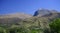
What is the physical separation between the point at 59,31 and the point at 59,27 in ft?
5.98

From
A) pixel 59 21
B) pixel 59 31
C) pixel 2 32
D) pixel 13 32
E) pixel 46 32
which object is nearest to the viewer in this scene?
pixel 59 31

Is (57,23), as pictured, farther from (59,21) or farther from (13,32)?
(13,32)

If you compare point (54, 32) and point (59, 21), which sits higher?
point (59, 21)

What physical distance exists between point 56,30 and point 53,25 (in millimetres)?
1745

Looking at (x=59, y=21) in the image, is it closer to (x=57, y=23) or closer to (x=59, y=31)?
(x=57, y=23)

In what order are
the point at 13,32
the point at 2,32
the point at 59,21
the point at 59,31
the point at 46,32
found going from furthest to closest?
1. the point at 13,32
2. the point at 2,32
3. the point at 46,32
4. the point at 59,21
5. the point at 59,31

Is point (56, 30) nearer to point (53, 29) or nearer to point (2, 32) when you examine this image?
point (53, 29)

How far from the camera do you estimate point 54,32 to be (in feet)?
172

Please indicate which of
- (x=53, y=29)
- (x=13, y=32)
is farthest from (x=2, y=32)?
(x=53, y=29)

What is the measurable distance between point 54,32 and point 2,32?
24.2 meters

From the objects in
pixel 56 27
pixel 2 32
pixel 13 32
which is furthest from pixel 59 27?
pixel 13 32

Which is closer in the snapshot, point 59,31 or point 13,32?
point 59,31

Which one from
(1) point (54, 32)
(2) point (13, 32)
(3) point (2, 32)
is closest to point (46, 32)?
(1) point (54, 32)

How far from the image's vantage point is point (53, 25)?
51.4m
